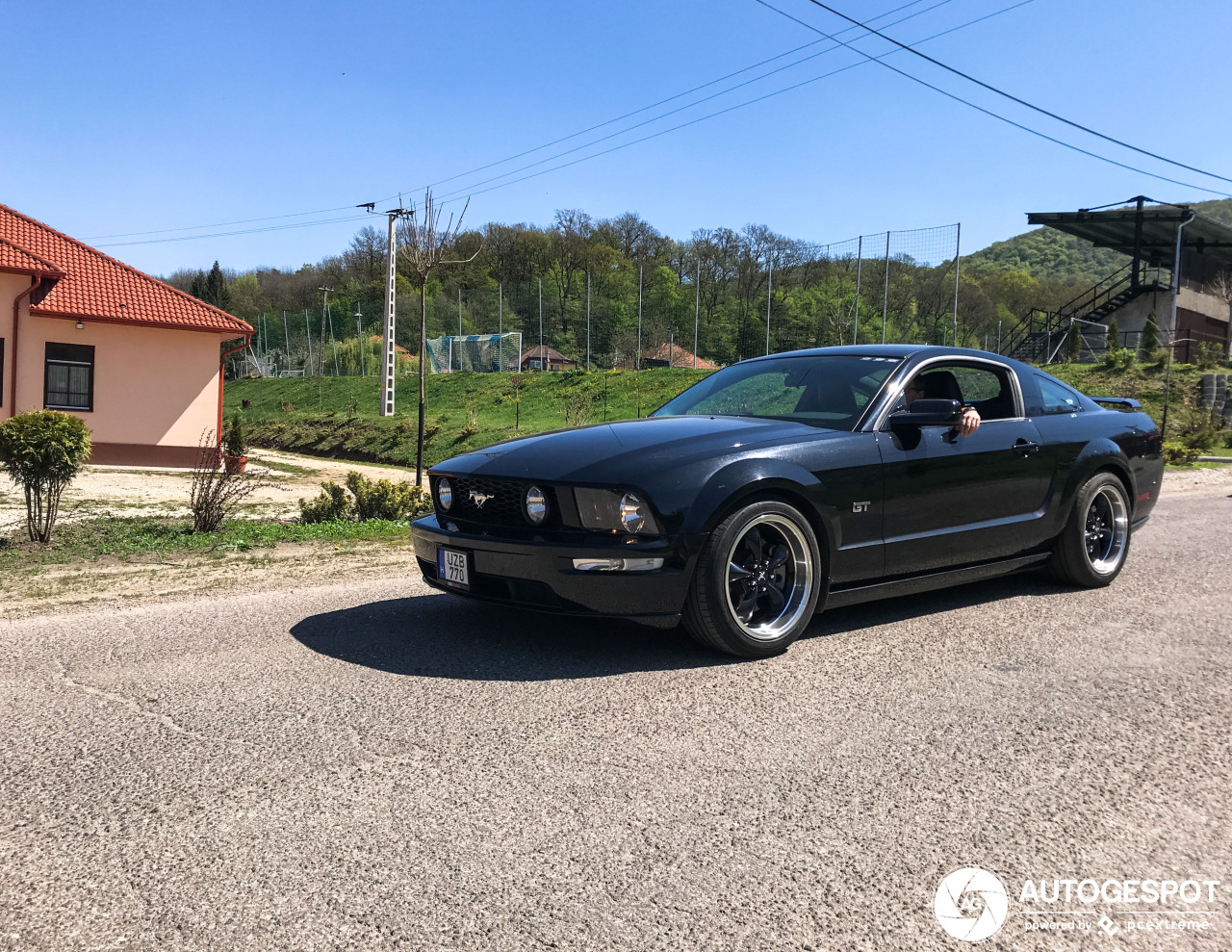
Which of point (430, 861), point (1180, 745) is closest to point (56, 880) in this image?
point (430, 861)

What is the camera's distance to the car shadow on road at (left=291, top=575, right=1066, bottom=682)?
14.3 ft

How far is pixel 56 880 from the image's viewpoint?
2414mm

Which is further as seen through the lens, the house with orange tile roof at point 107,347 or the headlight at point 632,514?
the house with orange tile roof at point 107,347

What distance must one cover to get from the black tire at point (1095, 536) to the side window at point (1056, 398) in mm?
475

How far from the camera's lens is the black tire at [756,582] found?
4.35 meters

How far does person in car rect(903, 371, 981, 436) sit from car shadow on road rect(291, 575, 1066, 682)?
1107mm

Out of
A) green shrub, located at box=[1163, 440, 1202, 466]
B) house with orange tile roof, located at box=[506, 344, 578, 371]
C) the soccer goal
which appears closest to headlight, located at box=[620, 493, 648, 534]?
green shrub, located at box=[1163, 440, 1202, 466]

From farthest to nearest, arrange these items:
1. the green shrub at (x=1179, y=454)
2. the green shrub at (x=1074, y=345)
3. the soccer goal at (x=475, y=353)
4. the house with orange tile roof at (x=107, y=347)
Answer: the soccer goal at (x=475, y=353) → the green shrub at (x=1074, y=345) → the house with orange tile roof at (x=107, y=347) → the green shrub at (x=1179, y=454)

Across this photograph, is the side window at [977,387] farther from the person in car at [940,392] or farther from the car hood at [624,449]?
the car hood at [624,449]

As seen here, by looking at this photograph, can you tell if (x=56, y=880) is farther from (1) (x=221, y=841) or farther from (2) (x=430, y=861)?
(2) (x=430, y=861)

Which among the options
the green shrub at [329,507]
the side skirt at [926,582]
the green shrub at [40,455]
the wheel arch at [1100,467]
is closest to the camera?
the side skirt at [926,582]

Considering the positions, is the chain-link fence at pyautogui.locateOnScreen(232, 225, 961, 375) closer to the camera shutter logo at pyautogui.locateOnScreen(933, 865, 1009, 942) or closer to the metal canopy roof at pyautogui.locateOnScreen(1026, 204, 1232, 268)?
the metal canopy roof at pyautogui.locateOnScreen(1026, 204, 1232, 268)

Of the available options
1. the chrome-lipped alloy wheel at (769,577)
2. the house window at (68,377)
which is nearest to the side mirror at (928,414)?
the chrome-lipped alloy wheel at (769,577)

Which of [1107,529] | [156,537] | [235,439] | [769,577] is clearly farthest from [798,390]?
[235,439]
